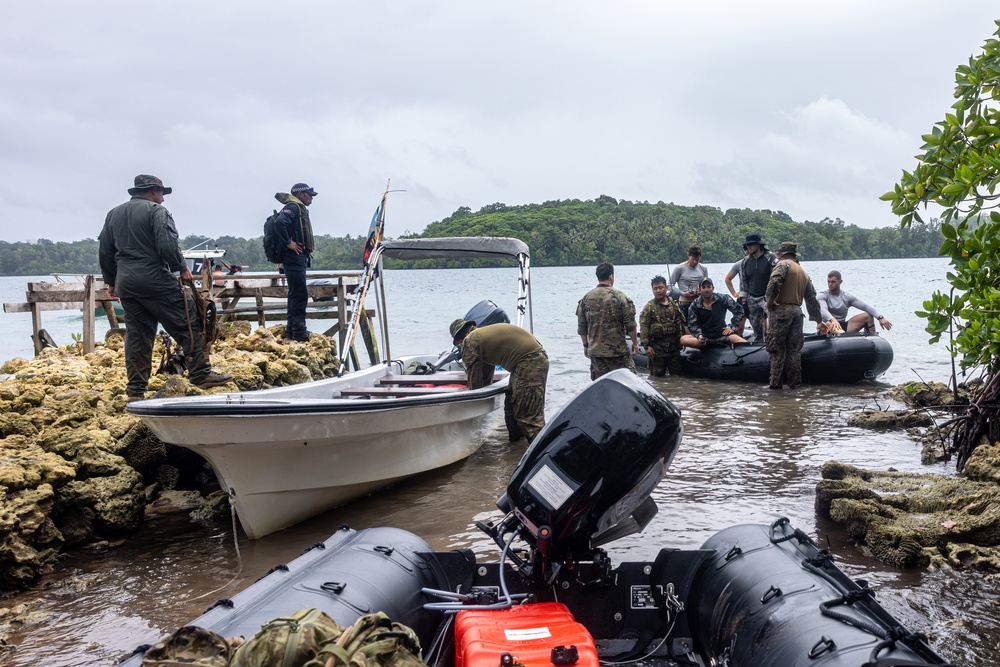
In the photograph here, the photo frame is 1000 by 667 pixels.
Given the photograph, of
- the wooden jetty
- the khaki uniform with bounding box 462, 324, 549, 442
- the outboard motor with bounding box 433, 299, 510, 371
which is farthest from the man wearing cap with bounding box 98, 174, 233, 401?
the outboard motor with bounding box 433, 299, 510, 371

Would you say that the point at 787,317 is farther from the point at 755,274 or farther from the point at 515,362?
the point at 515,362

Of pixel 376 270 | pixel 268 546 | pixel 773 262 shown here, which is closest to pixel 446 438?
pixel 268 546

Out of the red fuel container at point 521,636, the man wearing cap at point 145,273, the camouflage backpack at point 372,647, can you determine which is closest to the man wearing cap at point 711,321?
the man wearing cap at point 145,273

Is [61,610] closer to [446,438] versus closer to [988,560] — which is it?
[446,438]

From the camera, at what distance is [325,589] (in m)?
2.97

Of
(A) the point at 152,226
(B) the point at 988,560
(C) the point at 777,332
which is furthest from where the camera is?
(C) the point at 777,332

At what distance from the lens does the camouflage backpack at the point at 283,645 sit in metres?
2.02

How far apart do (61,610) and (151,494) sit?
185cm

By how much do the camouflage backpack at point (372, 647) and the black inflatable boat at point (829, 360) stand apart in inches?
412

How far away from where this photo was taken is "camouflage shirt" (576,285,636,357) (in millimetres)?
9086

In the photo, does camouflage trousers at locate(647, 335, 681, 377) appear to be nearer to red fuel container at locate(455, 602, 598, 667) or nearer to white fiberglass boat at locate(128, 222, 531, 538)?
white fiberglass boat at locate(128, 222, 531, 538)

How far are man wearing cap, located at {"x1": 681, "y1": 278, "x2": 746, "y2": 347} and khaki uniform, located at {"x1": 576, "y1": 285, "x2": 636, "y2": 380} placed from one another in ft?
11.7

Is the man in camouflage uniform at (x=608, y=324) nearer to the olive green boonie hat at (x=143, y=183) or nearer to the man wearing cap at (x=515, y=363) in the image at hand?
the man wearing cap at (x=515, y=363)

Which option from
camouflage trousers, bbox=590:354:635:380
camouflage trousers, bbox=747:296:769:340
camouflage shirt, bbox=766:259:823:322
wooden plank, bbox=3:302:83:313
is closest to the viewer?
camouflage trousers, bbox=590:354:635:380
